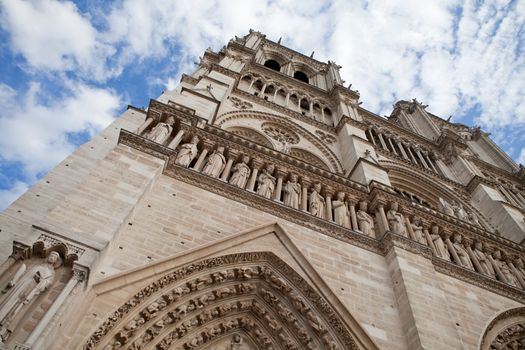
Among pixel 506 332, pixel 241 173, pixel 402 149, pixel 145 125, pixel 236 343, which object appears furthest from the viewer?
pixel 402 149

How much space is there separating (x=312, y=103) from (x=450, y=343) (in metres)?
12.4

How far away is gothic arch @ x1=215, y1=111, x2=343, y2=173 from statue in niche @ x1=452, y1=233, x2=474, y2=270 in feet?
12.5

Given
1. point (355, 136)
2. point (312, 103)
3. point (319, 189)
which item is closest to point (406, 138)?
point (312, 103)

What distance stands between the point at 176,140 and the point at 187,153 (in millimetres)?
337

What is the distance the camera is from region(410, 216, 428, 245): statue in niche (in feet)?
27.0

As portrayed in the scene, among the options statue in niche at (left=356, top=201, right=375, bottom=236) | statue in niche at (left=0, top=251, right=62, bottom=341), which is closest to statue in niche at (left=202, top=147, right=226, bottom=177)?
statue in niche at (left=356, top=201, right=375, bottom=236)

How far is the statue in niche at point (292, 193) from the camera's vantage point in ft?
25.2

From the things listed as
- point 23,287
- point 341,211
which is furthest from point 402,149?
point 23,287

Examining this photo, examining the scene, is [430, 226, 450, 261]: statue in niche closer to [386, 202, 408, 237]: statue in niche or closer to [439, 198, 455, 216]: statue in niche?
[386, 202, 408, 237]: statue in niche

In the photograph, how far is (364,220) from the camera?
26.5 feet

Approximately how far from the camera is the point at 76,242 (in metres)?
4.40

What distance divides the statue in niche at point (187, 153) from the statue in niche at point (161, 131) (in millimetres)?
390

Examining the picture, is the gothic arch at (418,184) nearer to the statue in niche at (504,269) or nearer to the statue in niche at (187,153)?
the statue in niche at (504,269)

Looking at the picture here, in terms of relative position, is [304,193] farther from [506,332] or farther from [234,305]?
[506,332]
